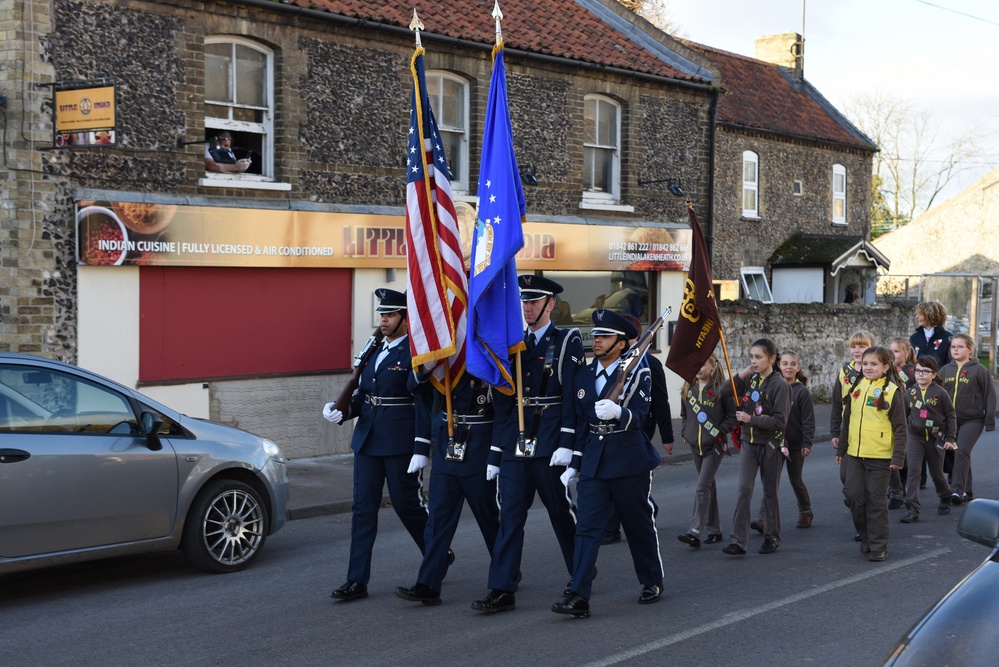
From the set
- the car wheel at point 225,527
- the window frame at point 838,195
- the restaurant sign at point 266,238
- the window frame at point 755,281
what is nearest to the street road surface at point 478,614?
the car wheel at point 225,527

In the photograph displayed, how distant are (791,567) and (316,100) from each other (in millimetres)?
9041

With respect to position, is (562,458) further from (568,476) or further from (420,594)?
(420,594)

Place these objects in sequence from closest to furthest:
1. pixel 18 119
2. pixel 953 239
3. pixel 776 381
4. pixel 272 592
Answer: pixel 272 592
pixel 776 381
pixel 18 119
pixel 953 239

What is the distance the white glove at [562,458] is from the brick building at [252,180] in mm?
6899

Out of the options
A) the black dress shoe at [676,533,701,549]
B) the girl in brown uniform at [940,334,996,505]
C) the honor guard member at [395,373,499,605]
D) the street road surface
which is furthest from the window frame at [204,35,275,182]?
the girl in brown uniform at [940,334,996,505]

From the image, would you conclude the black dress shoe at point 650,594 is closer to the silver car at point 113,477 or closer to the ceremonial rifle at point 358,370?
the ceremonial rifle at point 358,370

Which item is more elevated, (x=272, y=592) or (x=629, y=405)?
(x=629, y=405)

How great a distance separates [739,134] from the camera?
2780 centimetres

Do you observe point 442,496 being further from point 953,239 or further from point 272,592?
point 953,239

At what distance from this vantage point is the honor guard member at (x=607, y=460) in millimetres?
7129

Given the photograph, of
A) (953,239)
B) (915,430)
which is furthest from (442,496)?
(953,239)

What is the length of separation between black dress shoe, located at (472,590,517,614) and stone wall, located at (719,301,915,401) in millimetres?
13934

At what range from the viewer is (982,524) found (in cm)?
398

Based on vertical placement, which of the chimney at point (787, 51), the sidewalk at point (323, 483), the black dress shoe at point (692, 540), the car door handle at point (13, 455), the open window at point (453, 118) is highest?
the chimney at point (787, 51)
